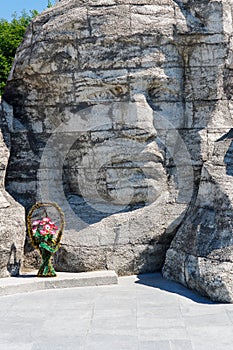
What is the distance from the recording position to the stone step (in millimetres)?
6680

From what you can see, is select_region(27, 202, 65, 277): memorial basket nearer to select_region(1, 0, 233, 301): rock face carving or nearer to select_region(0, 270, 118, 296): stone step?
select_region(0, 270, 118, 296): stone step

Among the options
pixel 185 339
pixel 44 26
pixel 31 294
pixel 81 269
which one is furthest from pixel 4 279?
pixel 44 26

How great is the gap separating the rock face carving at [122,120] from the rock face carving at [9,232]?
47cm

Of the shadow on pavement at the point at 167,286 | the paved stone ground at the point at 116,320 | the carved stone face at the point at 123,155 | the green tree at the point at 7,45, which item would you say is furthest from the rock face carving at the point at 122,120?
the green tree at the point at 7,45

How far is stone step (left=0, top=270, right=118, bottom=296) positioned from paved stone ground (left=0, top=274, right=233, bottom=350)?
13cm

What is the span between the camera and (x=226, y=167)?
7.06 meters

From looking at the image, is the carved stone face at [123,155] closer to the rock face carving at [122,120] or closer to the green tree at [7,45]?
the rock face carving at [122,120]

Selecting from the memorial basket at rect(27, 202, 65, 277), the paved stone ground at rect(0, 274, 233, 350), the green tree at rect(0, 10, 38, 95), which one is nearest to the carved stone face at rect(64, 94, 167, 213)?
the memorial basket at rect(27, 202, 65, 277)

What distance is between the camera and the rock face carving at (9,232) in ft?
23.4

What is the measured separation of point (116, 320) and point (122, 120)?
3174 mm

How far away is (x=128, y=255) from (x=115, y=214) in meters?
0.60

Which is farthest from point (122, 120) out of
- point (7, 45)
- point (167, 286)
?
point (7, 45)

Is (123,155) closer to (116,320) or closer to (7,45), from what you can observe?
(116,320)

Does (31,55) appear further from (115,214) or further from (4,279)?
(4,279)
